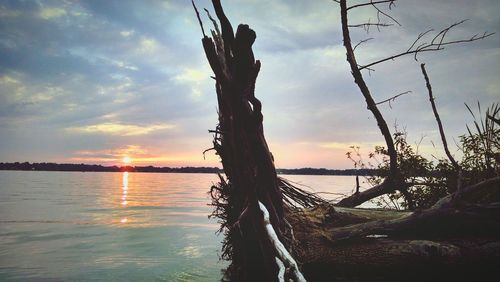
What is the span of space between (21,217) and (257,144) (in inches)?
856

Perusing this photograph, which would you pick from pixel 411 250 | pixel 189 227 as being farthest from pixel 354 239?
pixel 189 227

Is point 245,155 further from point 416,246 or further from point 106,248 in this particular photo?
point 106,248

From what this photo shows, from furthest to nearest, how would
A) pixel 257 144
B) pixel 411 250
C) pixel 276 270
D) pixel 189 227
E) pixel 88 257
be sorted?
pixel 189 227
pixel 88 257
pixel 257 144
pixel 411 250
pixel 276 270

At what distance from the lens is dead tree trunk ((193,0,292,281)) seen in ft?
14.3

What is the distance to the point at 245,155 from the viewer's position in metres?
4.45

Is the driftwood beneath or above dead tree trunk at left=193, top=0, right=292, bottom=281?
beneath

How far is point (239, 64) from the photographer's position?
4.58 m

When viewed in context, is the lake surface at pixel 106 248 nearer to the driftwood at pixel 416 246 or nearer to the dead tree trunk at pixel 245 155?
the dead tree trunk at pixel 245 155

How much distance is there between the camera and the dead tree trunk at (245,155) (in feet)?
14.3

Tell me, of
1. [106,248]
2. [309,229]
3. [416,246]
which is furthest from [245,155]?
[106,248]

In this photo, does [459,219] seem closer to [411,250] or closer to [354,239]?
[411,250]

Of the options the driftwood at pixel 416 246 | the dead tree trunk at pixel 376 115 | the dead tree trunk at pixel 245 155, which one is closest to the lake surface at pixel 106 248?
the dead tree trunk at pixel 245 155

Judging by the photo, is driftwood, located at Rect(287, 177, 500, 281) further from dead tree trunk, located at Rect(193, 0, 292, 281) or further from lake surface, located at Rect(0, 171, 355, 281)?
lake surface, located at Rect(0, 171, 355, 281)

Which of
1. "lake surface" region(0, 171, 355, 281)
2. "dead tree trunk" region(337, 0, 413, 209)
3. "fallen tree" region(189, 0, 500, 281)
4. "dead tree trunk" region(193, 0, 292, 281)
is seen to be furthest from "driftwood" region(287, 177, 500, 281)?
"lake surface" region(0, 171, 355, 281)
